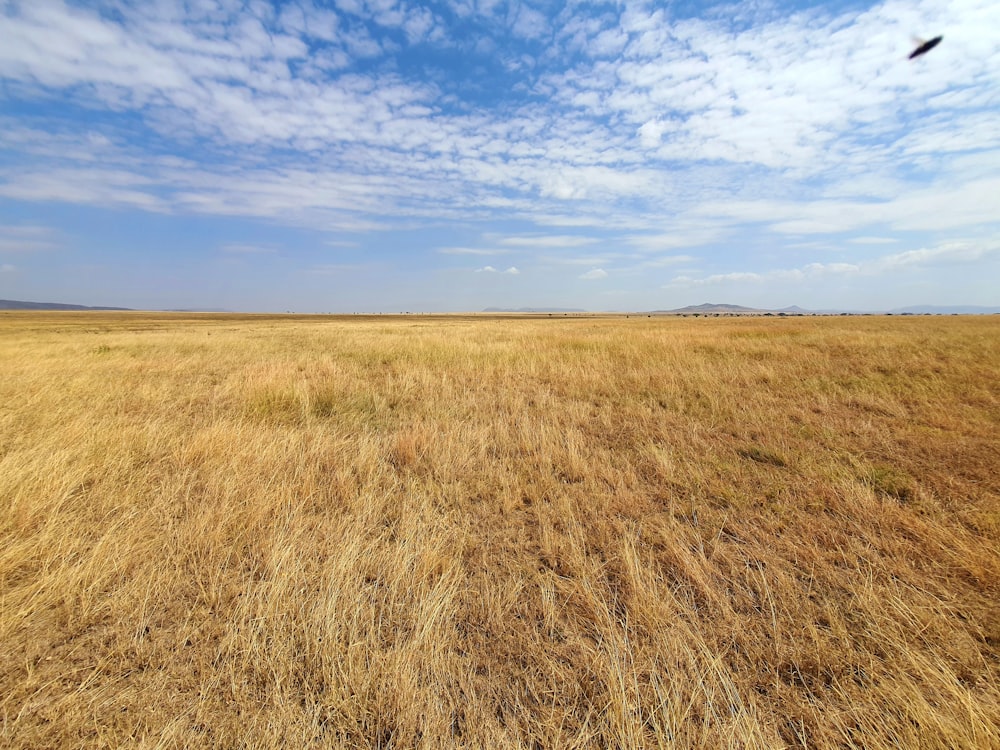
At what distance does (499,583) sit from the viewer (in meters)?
2.66

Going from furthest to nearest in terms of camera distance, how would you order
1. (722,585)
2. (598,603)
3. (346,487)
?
(346,487)
(722,585)
(598,603)

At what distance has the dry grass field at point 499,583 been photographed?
5.72 ft

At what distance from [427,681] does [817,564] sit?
2.79 meters

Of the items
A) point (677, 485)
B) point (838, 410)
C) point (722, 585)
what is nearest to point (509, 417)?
point (677, 485)

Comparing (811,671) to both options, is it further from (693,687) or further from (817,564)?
(817,564)

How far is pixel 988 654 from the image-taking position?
206cm

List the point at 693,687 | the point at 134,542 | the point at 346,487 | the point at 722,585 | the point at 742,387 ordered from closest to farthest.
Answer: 1. the point at 693,687
2. the point at 722,585
3. the point at 134,542
4. the point at 346,487
5. the point at 742,387

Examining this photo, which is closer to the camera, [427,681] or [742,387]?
[427,681]

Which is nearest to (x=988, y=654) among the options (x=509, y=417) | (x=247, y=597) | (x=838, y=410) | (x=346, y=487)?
(x=247, y=597)

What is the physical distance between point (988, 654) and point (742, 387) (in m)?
6.88

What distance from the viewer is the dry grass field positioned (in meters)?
1.74

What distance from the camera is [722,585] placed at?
263 centimetres

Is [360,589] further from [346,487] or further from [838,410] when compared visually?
[838,410]

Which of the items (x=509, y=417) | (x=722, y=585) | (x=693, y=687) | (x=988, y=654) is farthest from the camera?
(x=509, y=417)
